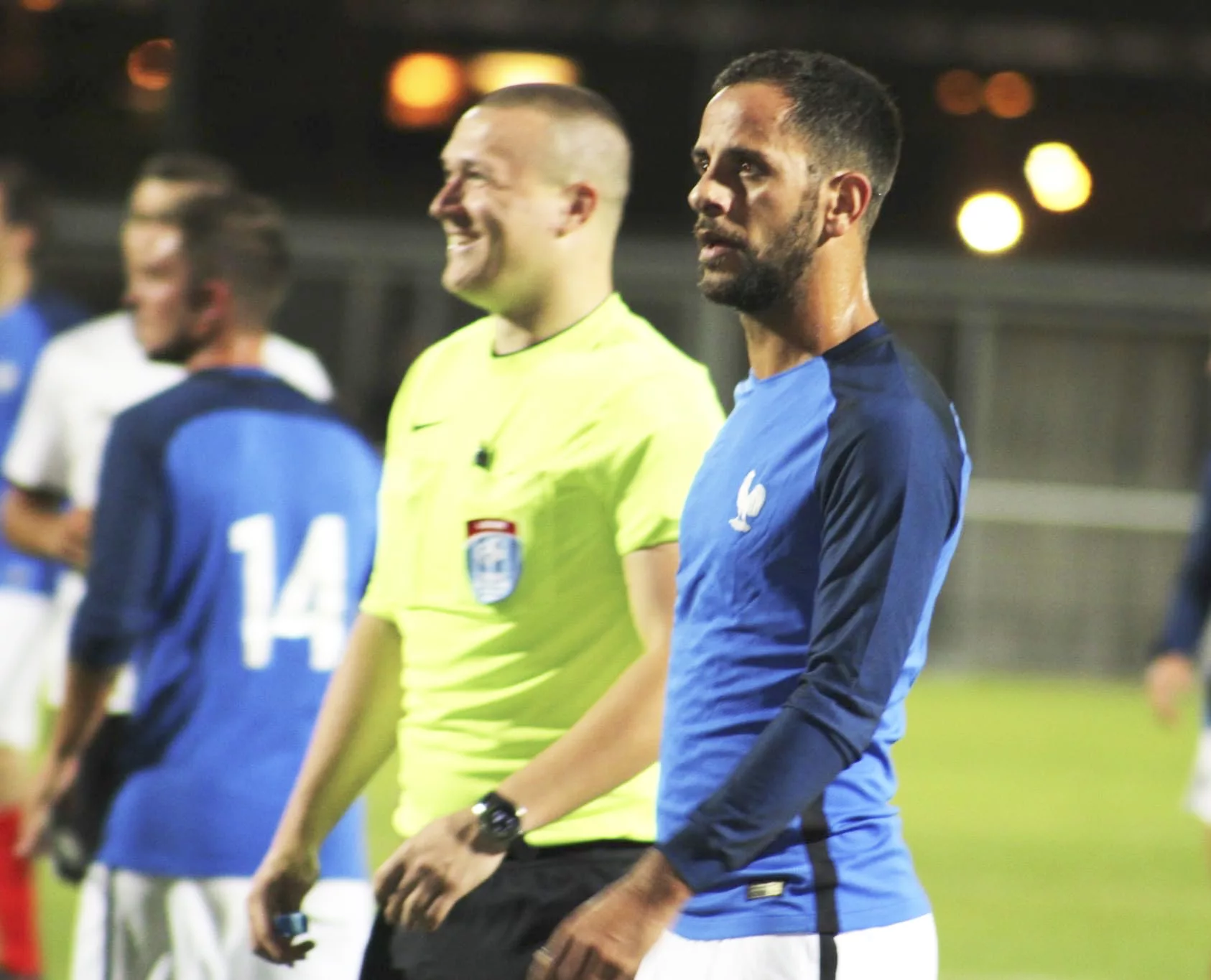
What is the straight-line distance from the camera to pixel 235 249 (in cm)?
407

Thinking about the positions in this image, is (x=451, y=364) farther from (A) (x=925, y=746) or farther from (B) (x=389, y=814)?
(A) (x=925, y=746)

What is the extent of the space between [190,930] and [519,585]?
107cm

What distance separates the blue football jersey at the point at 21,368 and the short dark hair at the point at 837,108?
166 inches

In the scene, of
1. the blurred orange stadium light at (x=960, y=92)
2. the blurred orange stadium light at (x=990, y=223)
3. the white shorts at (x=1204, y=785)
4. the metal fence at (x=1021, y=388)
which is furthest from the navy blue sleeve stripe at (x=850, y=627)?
the blurred orange stadium light at (x=960, y=92)

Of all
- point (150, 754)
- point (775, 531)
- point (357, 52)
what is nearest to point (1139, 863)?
point (150, 754)

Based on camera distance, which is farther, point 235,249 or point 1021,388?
point 1021,388

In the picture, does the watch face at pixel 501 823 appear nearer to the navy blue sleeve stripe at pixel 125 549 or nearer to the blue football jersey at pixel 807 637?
the blue football jersey at pixel 807 637

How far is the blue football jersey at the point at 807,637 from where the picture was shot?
239 centimetres

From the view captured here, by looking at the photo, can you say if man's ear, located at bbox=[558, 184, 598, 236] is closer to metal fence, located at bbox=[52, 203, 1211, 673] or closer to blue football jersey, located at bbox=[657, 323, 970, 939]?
blue football jersey, located at bbox=[657, 323, 970, 939]

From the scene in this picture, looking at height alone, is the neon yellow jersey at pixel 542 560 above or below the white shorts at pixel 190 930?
above

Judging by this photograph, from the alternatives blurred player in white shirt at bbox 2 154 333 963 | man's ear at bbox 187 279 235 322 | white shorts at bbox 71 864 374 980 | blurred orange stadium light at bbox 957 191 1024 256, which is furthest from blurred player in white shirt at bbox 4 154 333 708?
blurred orange stadium light at bbox 957 191 1024 256

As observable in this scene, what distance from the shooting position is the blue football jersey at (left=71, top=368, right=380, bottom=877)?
381cm

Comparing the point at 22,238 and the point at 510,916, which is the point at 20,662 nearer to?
the point at 22,238


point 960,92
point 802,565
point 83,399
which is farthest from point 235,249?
point 960,92
